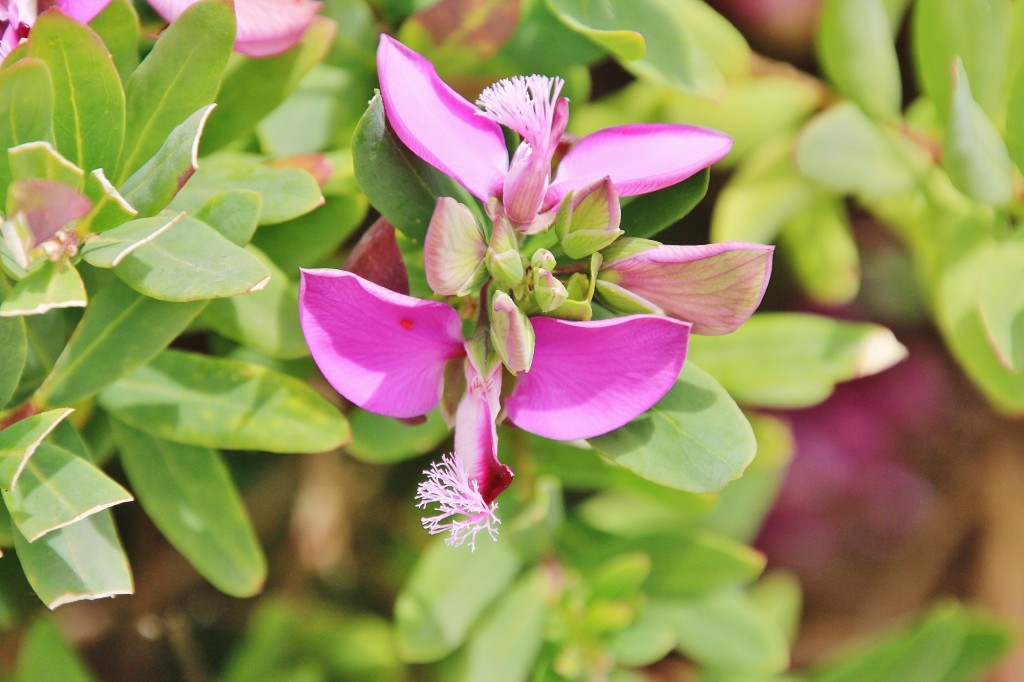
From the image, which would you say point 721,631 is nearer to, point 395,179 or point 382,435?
point 382,435

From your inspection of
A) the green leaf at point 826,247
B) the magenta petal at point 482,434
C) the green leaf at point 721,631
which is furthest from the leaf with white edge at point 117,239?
the green leaf at point 826,247

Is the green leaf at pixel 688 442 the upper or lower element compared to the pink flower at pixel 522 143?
lower

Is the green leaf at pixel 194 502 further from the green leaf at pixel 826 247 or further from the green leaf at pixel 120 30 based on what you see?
the green leaf at pixel 826 247

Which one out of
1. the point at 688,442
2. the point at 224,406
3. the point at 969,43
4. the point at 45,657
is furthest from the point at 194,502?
the point at 969,43

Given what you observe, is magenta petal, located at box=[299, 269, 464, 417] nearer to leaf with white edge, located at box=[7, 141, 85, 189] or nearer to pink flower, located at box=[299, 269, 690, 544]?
pink flower, located at box=[299, 269, 690, 544]

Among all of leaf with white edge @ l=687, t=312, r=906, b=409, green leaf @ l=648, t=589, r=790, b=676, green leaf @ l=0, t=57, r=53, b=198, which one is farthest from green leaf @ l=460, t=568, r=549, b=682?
green leaf @ l=0, t=57, r=53, b=198

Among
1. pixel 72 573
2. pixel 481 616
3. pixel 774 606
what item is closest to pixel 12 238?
pixel 72 573
